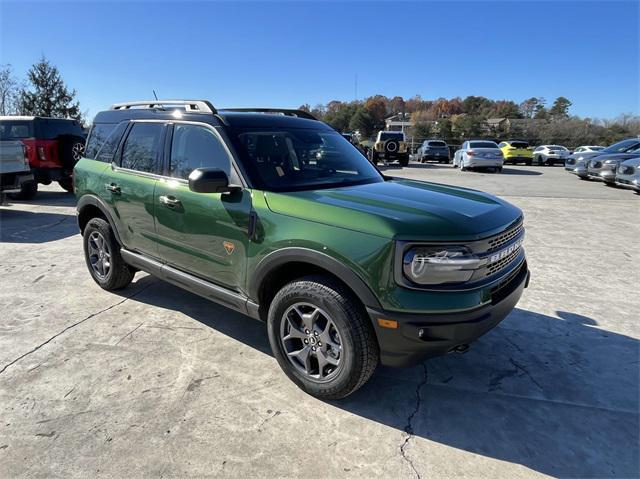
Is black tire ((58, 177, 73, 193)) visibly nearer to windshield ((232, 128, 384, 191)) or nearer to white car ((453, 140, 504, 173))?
windshield ((232, 128, 384, 191))

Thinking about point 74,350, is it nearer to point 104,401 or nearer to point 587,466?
point 104,401

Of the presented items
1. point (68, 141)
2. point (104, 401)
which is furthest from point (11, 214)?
point (104, 401)

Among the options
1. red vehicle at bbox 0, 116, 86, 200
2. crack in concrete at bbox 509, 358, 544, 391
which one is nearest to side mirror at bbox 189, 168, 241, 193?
crack in concrete at bbox 509, 358, 544, 391

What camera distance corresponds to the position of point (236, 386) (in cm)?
308

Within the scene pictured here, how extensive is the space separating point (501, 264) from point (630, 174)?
13.9m

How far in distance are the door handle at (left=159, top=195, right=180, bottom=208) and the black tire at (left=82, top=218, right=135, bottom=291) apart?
114cm

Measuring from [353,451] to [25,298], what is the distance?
4020 millimetres

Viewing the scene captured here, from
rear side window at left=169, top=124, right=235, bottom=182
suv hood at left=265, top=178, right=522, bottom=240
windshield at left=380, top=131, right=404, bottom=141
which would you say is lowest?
suv hood at left=265, top=178, right=522, bottom=240

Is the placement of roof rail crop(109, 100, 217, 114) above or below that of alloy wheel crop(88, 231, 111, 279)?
above

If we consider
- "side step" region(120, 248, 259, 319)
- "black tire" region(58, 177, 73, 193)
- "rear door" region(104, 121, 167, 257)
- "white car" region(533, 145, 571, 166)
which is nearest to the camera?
"side step" region(120, 248, 259, 319)

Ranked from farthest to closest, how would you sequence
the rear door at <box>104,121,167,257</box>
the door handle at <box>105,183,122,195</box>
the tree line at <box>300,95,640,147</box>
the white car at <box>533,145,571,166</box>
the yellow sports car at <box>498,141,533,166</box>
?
the tree line at <box>300,95,640,147</box> < the white car at <box>533,145,571,166</box> < the yellow sports car at <box>498,141,533,166</box> < the door handle at <box>105,183,122,195</box> < the rear door at <box>104,121,167,257</box>

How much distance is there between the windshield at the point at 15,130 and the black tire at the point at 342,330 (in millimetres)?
11433

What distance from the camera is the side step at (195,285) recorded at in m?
3.27

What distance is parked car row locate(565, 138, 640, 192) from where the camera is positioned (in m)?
13.6
